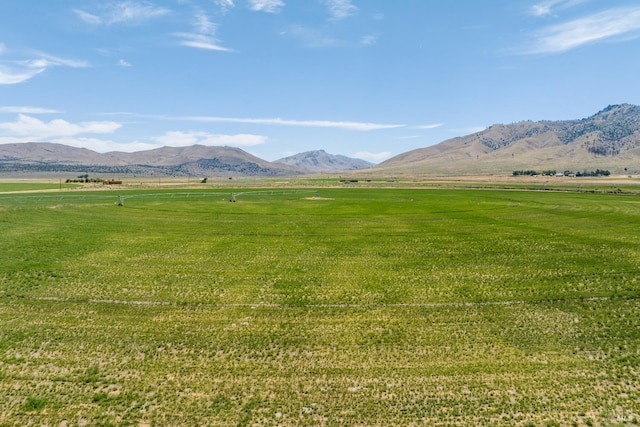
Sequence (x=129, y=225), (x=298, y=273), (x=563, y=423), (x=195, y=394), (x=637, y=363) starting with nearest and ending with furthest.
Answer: (x=563, y=423) → (x=195, y=394) → (x=637, y=363) → (x=298, y=273) → (x=129, y=225)

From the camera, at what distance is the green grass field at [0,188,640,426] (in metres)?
14.8

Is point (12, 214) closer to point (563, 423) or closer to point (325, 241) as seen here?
point (325, 241)

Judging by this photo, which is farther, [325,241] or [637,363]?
[325,241]

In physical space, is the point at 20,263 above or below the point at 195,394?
above

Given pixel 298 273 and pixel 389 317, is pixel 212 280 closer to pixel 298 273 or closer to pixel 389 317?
pixel 298 273

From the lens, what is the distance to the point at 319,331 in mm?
20750

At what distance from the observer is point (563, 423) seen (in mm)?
13836

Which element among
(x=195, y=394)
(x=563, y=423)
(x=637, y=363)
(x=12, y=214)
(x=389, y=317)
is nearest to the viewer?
(x=563, y=423)

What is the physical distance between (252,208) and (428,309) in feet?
174

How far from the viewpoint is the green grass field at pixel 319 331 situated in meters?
14.8

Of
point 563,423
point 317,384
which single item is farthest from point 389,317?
point 563,423

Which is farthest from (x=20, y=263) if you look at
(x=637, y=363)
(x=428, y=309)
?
(x=637, y=363)

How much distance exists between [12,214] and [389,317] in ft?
212

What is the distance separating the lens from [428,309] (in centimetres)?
2359
